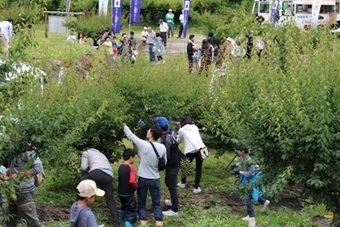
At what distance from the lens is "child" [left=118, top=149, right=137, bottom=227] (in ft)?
37.3

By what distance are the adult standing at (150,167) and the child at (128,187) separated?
12cm

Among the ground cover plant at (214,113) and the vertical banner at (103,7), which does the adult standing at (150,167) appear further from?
the vertical banner at (103,7)

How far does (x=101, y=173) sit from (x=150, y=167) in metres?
0.75

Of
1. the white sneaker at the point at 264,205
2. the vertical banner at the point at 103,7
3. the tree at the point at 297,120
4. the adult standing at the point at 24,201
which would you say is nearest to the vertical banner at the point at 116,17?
the vertical banner at the point at 103,7

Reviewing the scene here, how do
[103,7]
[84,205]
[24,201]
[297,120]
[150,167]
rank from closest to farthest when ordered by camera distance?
[84,205] → [297,120] → [24,201] → [150,167] → [103,7]

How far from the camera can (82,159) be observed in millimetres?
11852

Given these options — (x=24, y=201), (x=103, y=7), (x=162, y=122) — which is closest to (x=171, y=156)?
(x=162, y=122)

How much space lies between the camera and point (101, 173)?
36.6 feet

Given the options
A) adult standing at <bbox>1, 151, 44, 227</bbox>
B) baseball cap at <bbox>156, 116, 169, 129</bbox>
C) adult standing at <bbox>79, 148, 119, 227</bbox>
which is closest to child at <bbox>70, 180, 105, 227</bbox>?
adult standing at <bbox>1, 151, 44, 227</bbox>

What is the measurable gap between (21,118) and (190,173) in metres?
6.65

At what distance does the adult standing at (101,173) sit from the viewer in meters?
11.1

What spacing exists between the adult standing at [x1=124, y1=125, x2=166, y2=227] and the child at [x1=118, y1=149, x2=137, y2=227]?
0.12 m

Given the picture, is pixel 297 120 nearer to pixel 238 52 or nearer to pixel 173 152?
pixel 173 152

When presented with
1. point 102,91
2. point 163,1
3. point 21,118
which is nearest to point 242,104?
point 102,91
